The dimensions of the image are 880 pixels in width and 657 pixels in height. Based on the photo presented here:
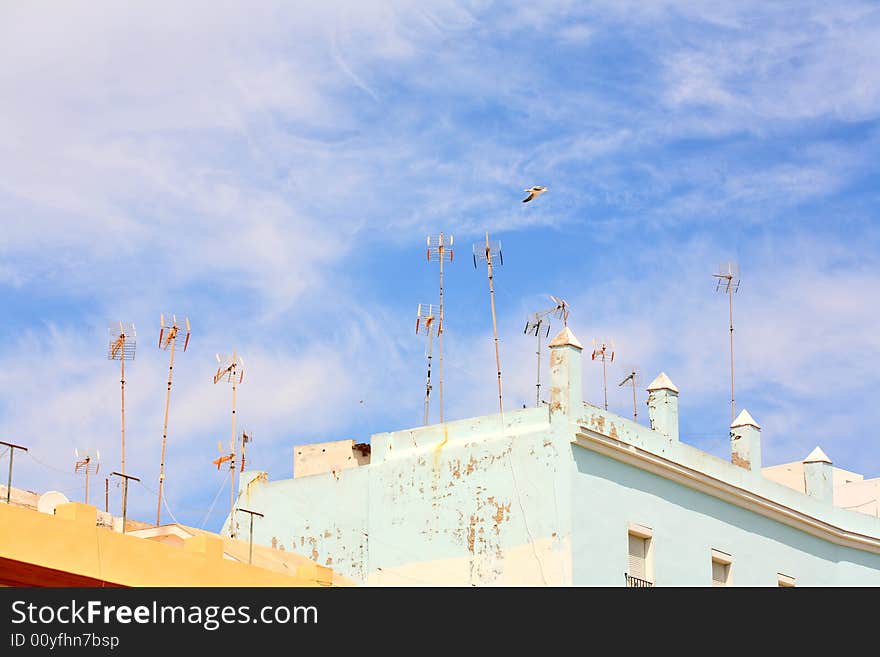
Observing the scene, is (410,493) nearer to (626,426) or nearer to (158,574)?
(626,426)

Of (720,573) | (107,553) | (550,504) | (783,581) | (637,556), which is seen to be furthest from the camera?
(783,581)

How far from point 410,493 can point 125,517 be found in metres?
6.28

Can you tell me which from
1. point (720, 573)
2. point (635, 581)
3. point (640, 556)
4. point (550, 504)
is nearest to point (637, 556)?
point (640, 556)

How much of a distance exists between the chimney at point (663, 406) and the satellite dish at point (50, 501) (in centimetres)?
1172

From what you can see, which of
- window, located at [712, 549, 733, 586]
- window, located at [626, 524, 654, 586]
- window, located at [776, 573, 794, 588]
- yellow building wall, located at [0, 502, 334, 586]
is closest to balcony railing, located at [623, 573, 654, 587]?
window, located at [626, 524, 654, 586]

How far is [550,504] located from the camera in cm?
2658

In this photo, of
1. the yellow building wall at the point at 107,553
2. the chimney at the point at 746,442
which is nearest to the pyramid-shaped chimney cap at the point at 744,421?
the chimney at the point at 746,442

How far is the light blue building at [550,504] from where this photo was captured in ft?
87.9

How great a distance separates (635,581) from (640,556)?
0.54 meters

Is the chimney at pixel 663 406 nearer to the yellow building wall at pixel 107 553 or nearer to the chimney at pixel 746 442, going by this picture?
the chimney at pixel 746 442

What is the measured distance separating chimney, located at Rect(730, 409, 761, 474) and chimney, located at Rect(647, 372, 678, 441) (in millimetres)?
2156

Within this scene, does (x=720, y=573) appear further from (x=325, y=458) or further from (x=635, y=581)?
(x=325, y=458)

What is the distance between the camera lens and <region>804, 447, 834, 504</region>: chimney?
33031 millimetres
